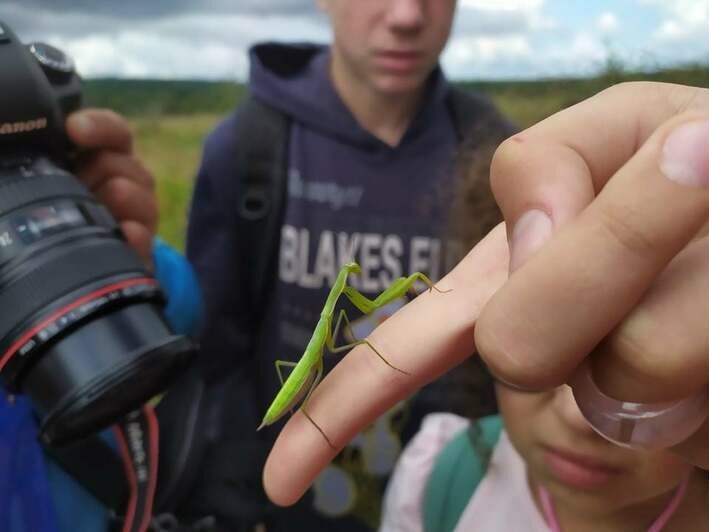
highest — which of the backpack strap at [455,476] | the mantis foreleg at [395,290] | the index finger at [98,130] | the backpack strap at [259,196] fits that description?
the mantis foreleg at [395,290]

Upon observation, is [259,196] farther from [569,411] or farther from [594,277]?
[594,277]

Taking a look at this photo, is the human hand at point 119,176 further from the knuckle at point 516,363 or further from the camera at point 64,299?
the knuckle at point 516,363

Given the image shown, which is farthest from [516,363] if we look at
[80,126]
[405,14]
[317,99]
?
[317,99]

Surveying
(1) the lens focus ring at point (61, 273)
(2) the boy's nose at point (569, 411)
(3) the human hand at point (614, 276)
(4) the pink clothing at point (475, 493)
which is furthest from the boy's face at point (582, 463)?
(1) the lens focus ring at point (61, 273)

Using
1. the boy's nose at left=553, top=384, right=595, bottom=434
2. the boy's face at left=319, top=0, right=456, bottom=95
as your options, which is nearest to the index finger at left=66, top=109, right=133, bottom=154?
the boy's face at left=319, top=0, right=456, bottom=95

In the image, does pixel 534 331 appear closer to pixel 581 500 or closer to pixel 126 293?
pixel 581 500

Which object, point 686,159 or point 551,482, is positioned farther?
point 551,482
